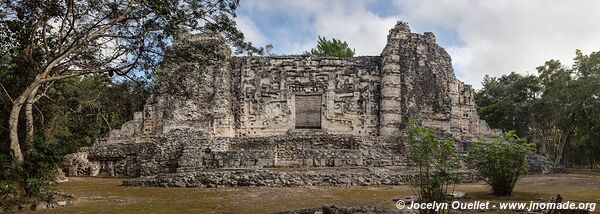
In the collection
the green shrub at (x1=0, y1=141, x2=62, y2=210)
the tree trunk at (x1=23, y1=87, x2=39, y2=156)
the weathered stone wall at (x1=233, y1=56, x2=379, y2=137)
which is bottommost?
the green shrub at (x1=0, y1=141, x2=62, y2=210)

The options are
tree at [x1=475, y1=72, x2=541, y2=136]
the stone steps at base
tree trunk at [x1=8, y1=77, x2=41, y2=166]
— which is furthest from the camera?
tree at [x1=475, y1=72, x2=541, y2=136]

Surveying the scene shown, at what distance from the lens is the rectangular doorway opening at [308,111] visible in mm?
25281

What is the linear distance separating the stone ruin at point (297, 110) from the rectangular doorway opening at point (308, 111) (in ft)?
0.17

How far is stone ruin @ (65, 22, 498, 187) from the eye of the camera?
74.6ft

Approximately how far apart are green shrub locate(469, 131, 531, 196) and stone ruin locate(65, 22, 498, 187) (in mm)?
9999

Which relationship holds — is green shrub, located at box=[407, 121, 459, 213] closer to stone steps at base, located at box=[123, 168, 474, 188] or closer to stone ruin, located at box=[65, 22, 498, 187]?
stone steps at base, located at box=[123, 168, 474, 188]

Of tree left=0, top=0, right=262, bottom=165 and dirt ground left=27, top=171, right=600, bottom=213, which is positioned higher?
tree left=0, top=0, right=262, bottom=165

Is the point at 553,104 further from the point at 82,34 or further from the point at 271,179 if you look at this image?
the point at 82,34

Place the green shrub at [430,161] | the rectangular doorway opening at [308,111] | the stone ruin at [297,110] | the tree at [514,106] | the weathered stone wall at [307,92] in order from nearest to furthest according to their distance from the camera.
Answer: the green shrub at [430,161]
the stone ruin at [297,110]
the weathered stone wall at [307,92]
the rectangular doorway opening at [308,111]
the tree at [514,106]

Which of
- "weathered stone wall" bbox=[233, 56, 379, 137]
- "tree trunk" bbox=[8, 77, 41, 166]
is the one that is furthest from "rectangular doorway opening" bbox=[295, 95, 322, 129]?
"tree trunk" bbox=[8, 77, 41, 166]

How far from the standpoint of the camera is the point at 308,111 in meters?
25.4

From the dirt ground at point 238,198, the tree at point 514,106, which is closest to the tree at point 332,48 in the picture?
the tree at point 514,106

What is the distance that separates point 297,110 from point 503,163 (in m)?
15.1

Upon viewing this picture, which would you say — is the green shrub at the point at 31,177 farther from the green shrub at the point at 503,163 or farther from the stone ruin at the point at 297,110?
the stone ruin at the point at 297,110
